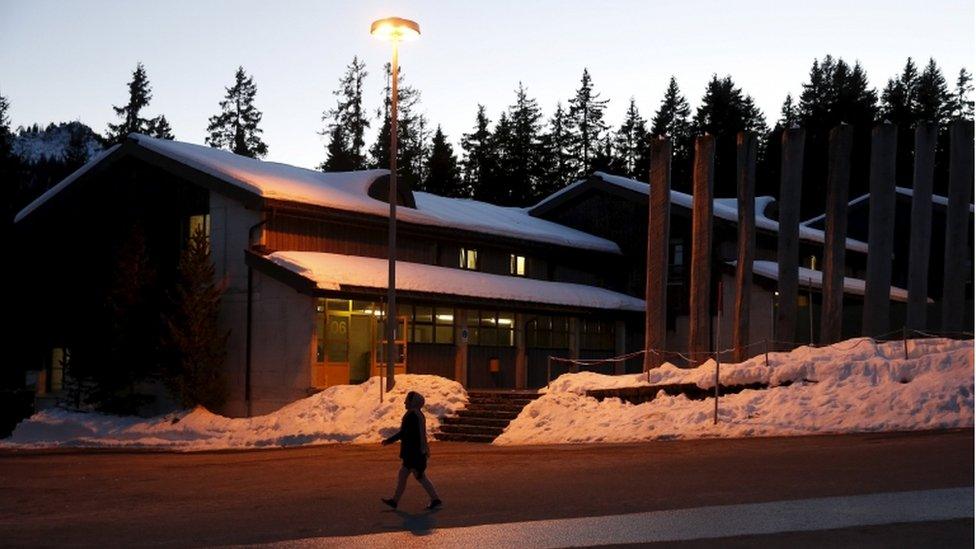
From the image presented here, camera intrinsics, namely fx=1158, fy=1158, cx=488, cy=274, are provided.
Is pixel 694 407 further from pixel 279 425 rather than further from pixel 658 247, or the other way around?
pixel 279 425

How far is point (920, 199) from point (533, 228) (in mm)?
19436

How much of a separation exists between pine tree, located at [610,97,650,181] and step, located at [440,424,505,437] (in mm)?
69284

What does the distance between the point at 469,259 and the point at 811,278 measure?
41.8 feet

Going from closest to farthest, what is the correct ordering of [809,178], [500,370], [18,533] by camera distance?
[18,533], [500,370], [809,178]

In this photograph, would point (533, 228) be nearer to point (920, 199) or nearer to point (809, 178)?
point (920, 199)

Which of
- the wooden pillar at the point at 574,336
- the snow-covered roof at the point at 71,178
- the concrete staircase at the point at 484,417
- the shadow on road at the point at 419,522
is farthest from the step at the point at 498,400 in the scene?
the snow-covered roof at the point at 71,178

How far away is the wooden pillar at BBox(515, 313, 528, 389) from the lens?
39969mm

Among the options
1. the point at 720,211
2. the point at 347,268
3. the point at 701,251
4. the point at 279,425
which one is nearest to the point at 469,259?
the point at 347,268

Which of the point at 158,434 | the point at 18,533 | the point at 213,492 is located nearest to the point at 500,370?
the point at 158,434

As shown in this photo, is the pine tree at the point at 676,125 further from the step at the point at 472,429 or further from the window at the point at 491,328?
the step at the point at 472,429

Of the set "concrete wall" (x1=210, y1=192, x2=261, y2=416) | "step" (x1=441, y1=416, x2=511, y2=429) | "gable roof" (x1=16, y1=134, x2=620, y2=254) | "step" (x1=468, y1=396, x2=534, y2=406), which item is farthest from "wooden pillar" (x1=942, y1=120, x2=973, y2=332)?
"concrete wall" (x1=210, y1=192, x2=261, y2=416)

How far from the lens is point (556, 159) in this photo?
98.2 metres

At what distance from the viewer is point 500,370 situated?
129 feet

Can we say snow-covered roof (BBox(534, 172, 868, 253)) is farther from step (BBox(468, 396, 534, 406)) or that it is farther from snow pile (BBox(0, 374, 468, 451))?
snow pile (BBox(0, 374, 468, 451))
